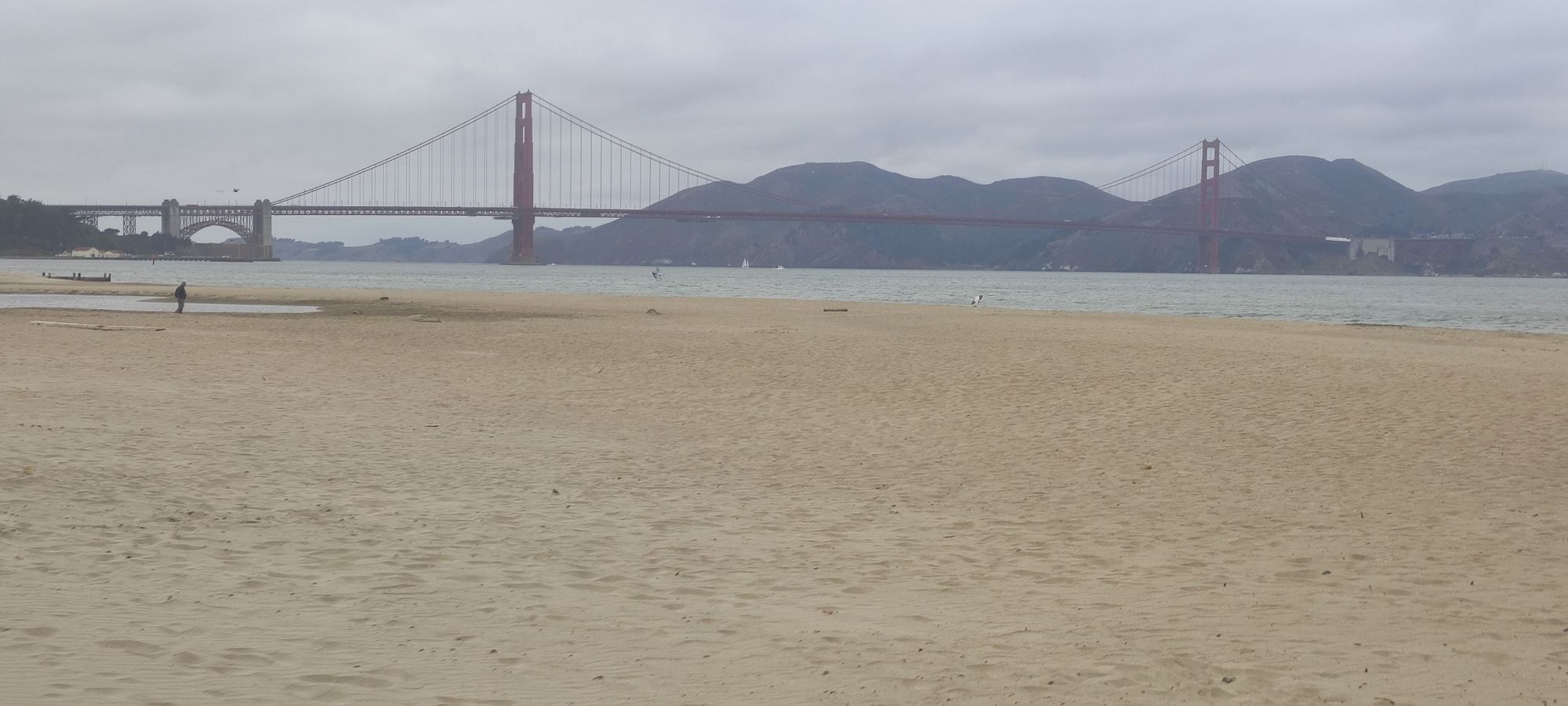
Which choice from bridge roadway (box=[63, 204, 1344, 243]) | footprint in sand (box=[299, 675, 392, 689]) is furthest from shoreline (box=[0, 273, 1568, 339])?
bridge roadway (box=[63, 204, 1344, 243])

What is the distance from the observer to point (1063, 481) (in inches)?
301

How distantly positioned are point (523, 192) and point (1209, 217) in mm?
66850

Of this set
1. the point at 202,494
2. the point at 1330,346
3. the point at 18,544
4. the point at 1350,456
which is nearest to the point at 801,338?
the point at 1330,346

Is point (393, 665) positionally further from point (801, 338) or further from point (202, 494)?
point (801, 338)

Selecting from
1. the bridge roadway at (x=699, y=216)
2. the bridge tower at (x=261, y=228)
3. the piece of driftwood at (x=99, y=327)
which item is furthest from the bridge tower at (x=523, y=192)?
the piece of driftwood at (x=99, y=327)

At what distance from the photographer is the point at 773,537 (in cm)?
602

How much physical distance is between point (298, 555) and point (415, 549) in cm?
Answer: 50

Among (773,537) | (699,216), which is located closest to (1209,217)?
(699,216)

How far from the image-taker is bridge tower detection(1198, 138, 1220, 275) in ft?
346

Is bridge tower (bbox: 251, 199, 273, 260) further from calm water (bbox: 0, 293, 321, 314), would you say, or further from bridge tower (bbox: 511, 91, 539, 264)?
calm water (bbox: 0, 293, 321, 314)

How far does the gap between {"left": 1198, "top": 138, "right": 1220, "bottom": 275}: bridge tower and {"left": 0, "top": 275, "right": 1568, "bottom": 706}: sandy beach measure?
318 feet

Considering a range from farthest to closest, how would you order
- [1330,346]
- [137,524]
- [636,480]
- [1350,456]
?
[1330,346]
[1350,456]
[636,480]
[137,524]

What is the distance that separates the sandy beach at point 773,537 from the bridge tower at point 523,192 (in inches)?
3216

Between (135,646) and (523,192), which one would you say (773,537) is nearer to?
(135,646)
